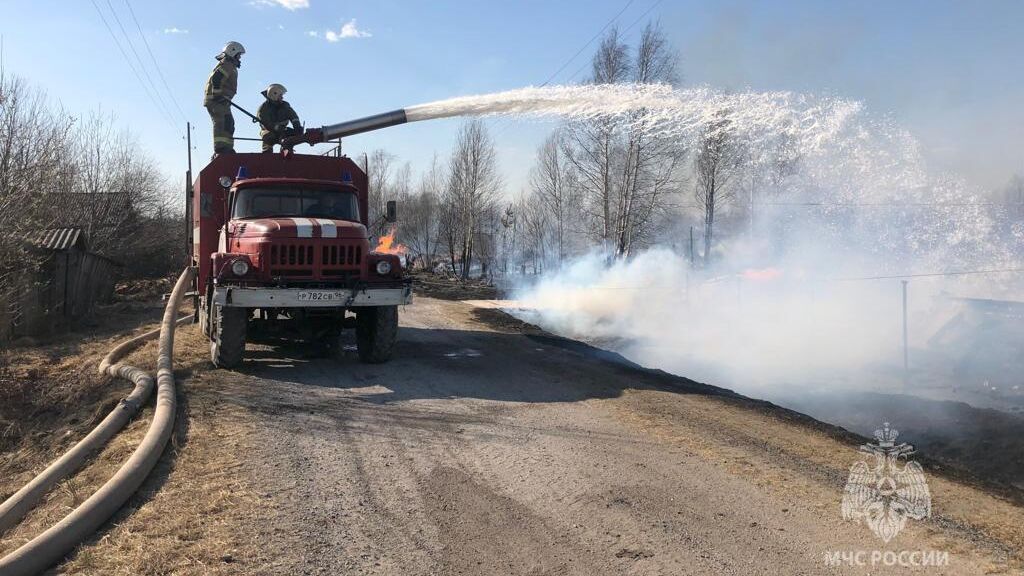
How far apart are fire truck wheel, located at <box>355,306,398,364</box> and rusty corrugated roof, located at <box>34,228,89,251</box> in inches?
389

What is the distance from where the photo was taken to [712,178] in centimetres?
3409

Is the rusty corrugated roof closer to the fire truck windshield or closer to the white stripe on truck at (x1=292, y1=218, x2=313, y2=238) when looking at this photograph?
the fire truck windshield

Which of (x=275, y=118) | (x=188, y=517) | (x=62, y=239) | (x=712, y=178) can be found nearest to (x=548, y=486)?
(x=188, y=517)

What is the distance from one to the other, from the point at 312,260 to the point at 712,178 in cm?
2960

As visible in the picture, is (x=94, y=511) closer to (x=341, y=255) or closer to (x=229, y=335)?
(x=229, y=335)

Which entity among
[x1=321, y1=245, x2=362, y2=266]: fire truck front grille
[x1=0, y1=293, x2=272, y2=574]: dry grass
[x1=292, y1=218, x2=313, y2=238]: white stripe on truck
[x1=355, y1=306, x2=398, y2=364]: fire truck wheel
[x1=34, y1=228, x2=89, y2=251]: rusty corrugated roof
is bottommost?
[x1=0, y1=293, x2=272, y2=574]: dry grass

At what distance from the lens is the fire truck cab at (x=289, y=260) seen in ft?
26.9

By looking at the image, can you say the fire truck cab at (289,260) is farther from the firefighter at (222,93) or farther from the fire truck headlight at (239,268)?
the firefighter at (222,93)

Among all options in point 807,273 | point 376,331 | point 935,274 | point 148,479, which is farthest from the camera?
point 807,273

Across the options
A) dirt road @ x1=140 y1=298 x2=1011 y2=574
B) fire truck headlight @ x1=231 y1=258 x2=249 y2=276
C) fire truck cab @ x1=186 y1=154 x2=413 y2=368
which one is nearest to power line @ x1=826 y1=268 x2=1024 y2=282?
dirt road @ x1=140 y1=298 x2=1011 y2=574

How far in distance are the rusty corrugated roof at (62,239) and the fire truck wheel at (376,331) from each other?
989cm

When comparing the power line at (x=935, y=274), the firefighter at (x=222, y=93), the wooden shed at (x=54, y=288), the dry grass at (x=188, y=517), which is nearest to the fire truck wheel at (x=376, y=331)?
the dry grass at (x=188, y=517)

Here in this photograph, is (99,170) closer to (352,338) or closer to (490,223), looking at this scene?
(352,338)

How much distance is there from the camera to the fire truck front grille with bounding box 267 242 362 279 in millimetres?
8273
